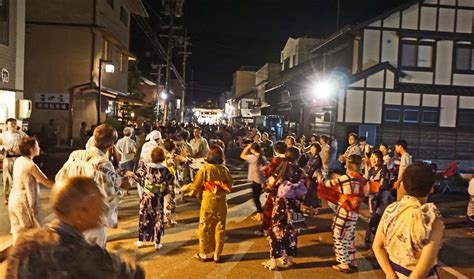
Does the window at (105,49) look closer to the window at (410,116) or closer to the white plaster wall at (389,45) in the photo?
the white plaster wall at (389,45)

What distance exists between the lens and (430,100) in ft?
70.5

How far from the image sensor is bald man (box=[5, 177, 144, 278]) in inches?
88.0

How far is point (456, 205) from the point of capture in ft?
43.3

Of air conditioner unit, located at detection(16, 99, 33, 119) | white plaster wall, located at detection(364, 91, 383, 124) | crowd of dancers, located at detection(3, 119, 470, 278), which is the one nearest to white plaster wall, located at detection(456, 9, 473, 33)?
white plaster wall, located at detection(364, 91, 383, 124)

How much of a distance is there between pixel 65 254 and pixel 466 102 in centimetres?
2294

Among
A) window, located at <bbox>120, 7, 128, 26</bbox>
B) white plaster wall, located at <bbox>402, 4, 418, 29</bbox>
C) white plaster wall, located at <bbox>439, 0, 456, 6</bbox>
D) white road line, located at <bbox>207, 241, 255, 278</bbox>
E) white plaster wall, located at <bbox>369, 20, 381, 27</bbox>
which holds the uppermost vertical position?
window, located at <bbox>120, 7, 128, 26</bbox>

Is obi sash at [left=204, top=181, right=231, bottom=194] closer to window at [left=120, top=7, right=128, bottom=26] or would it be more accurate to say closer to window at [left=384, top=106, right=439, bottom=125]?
window at [left=384, top=106, right=439, bottom=125]

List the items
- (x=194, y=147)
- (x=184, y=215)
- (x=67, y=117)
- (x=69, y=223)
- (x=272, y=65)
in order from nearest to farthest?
1. (x=69, y=223)
2. (x=184, y=215)
3. (x=194, y=147)
4. (x=67, y=117)
5. (x=272, y=65)

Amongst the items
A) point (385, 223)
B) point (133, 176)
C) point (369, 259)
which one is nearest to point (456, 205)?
point (369, 259)

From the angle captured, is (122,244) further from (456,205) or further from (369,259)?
(456,205)

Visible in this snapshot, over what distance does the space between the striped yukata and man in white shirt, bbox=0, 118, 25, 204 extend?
7446mm

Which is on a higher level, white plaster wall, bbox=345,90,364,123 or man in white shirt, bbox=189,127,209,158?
white plaster wall, bbox=345,90,364,123

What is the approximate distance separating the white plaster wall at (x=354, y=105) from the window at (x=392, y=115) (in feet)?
4.20

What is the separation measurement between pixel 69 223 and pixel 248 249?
5700mm
